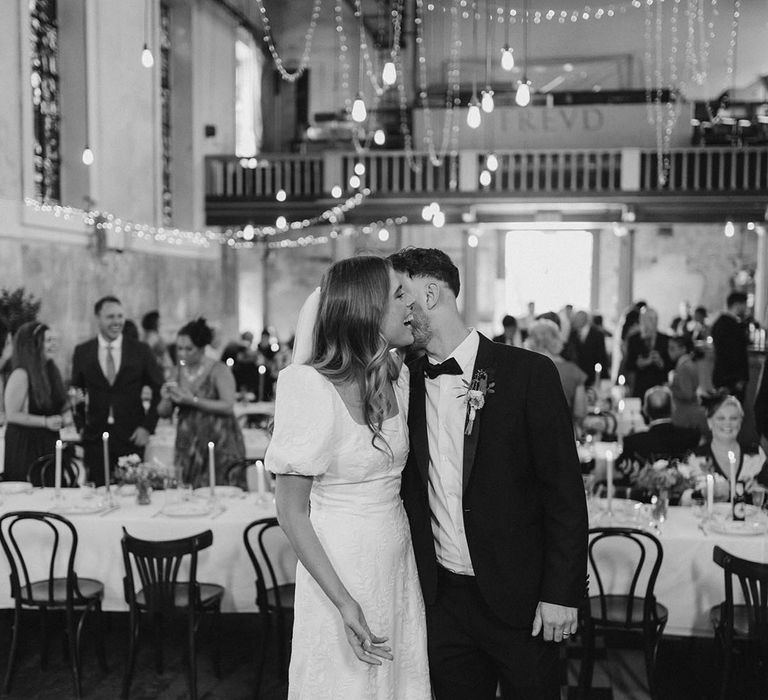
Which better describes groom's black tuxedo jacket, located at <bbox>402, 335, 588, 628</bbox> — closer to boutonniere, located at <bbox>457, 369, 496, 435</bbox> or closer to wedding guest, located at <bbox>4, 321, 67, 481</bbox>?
boutonniere, located at <bbox>457, 369, 496, 435</bbox>

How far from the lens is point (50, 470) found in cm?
592

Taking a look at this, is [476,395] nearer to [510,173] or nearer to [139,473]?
[139,473]

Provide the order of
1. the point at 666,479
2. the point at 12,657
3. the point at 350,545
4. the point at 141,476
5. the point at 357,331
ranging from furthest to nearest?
1. the point at 141,476
2. the point at 666,479
3. the point at 12,657
4. the point at 350,545
5. the point at 357,331

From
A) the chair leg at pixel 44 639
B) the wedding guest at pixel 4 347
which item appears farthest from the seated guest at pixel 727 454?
the wedding guest at pixel 4 347

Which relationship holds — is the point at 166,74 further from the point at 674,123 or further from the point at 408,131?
the point at 674,123

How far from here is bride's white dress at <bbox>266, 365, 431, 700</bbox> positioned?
2273mm

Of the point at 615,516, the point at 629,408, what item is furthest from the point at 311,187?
the point at 615,516

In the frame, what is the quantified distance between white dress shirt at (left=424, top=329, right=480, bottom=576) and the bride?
0.09 metres

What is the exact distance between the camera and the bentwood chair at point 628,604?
3756 mm

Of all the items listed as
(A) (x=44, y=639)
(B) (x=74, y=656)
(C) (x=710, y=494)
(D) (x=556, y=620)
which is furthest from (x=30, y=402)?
(D) (x=556, y=620)

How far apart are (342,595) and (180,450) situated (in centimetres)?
361

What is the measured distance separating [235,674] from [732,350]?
638 centimetres

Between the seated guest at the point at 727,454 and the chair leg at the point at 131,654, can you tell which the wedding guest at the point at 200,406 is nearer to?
the chair leg at the point at 131,654

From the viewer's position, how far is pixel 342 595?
227 centimetres
